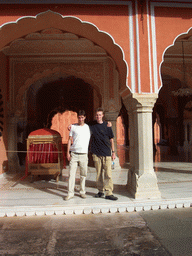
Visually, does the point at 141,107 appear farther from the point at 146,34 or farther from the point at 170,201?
the point at 170,201

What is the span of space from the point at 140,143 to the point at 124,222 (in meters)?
1.49

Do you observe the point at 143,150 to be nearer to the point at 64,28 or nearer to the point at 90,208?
the point at 90,208

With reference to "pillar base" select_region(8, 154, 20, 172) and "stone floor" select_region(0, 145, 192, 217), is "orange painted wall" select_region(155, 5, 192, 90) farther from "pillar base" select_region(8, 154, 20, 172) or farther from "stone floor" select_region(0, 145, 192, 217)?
"pillar base" select_region(8, 154, 20, 172)

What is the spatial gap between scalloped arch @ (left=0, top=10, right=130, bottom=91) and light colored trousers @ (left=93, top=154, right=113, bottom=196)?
1.42 metres

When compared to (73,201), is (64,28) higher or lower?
higher

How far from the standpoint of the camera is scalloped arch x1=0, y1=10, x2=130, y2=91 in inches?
167

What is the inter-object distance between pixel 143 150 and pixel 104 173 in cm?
81

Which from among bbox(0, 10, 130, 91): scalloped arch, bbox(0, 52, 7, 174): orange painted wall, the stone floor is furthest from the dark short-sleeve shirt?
bbox(0, 52, 7, 174): orange painted wall

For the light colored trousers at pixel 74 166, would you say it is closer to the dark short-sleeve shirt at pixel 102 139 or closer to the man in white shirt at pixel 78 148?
the man in white shirt at pixel 78 148

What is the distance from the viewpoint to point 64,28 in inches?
183

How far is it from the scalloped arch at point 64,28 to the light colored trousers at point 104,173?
142 cm

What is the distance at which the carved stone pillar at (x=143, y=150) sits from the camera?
402cm

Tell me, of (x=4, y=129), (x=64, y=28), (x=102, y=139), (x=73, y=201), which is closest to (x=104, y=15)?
(x=64, y=28)

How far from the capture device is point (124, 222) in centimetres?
313
